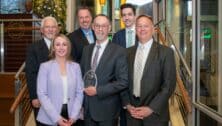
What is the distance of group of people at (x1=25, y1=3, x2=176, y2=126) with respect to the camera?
2967 millimetres

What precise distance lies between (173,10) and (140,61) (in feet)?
20.5

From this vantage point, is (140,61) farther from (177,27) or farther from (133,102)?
(177,27)

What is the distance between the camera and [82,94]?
3260 mm

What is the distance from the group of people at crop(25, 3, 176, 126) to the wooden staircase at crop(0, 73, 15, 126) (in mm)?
4686

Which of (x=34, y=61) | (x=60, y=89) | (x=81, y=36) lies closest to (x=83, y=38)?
(x=81, y=36)

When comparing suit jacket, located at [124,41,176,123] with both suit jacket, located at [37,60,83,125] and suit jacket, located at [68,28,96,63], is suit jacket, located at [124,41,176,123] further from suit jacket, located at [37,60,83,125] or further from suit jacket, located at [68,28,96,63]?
suit jacket, located at [68,28,96,63]

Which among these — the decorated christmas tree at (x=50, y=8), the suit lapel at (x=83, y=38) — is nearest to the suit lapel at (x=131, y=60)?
the suit lapel at (x=83, y=38)

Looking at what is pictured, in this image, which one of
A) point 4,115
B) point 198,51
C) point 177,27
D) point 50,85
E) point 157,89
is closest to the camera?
point 157,89

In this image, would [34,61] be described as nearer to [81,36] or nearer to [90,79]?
[81,36]

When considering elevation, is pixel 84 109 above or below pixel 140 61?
below

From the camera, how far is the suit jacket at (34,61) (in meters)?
3.67

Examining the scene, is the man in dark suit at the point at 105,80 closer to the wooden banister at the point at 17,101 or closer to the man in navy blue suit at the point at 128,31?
the man in navy blue suit at the point at 128,31

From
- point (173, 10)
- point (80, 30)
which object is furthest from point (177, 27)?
point (80, 30)

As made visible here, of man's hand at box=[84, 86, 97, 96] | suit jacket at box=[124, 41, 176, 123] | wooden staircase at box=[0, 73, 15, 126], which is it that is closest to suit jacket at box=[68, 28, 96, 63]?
man's hand at box=[84, 86, 97, 96]
